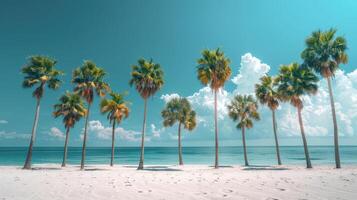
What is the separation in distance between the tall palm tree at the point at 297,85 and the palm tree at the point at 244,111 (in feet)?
28.2

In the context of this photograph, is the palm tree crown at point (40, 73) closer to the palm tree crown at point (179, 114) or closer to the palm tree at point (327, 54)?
the palm tree crown at point (179, 114)

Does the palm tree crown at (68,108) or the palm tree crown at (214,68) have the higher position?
the palm tree crown at (214,68)

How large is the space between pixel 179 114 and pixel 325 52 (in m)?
24.9

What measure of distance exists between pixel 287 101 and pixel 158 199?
28.2m

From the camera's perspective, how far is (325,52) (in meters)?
29.1

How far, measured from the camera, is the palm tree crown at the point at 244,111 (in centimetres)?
4125

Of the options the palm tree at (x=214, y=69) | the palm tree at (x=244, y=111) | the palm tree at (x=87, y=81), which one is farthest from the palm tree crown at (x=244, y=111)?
the palm tree at (x=87, y=81)

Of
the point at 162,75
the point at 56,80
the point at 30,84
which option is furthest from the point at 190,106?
the point at 30,84

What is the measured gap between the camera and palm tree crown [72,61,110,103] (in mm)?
32719

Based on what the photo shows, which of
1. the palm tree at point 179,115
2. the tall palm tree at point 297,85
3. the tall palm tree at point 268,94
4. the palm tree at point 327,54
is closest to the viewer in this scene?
the palm tree at point 327,54

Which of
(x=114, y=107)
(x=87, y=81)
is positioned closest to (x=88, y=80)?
(x=87, y=81)

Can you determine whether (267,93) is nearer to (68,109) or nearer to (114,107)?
(114,107)

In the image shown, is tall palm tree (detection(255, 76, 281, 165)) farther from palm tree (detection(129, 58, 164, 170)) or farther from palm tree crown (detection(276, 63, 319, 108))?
palm tree (detection(129, 58, 164, 170))

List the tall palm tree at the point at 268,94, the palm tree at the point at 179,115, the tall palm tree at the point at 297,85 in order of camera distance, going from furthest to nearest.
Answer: the palm tree at the point at 179,115 < the tall palm tree at the point at 268,94 < the tall palm tree at the point at 297,85
